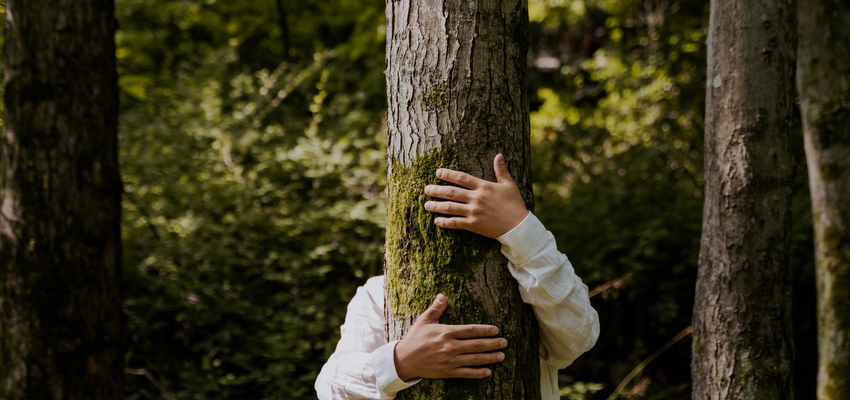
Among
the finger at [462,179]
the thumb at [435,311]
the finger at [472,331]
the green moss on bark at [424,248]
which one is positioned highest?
the finger at [462,179]

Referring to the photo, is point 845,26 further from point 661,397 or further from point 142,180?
point 142,180

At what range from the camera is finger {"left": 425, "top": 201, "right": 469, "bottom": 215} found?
1356mm

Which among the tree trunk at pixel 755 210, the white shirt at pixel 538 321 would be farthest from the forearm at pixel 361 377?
the tree trunk at pixel 755 210

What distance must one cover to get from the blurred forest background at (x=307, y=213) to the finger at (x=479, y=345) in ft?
8.79

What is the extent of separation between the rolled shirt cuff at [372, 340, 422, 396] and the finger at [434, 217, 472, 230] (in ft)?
1.21

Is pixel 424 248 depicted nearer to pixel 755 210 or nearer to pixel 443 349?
pixel 443 349

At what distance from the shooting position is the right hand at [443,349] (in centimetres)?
135

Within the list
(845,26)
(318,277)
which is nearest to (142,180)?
(318,277)

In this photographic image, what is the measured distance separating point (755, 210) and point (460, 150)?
5.88 feet

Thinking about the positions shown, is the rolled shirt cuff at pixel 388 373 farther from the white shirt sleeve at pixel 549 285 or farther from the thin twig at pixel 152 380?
the thin twig at pixel 152 380

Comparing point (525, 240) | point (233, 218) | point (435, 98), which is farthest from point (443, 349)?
point (233, 218)

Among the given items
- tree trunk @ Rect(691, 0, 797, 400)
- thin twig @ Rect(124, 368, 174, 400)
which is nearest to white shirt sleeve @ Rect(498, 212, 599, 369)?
tree trunk @ Rect(691, 0, 797, 400)

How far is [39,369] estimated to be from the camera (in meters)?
2.41

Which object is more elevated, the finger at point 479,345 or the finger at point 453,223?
the finger at point 453,223
